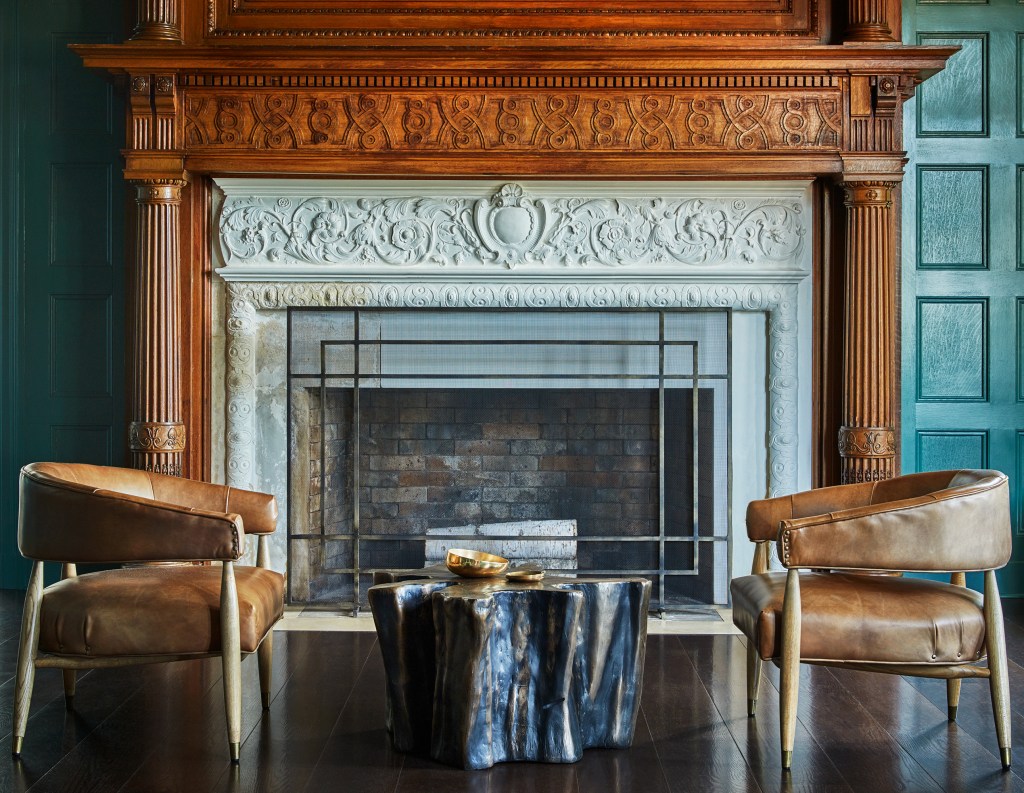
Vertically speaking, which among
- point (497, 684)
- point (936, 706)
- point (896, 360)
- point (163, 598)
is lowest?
point (936, 706)

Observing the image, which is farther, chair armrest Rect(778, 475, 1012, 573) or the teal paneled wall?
the teal paneled wall

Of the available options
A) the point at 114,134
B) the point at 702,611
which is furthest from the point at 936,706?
the point at 114,134

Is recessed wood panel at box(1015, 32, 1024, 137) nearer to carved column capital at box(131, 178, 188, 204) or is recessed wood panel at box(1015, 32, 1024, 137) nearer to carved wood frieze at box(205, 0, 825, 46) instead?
carved wood frieze at box(205, 0, 825, 46)

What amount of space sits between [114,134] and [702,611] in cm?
327

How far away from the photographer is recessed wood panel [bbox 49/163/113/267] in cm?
466

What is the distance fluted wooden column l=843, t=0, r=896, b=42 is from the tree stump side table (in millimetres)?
2607

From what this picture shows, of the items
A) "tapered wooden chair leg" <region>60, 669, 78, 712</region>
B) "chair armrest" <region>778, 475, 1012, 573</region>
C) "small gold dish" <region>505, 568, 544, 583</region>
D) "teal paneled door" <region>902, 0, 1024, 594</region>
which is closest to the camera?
"chair armrest" <region>778, 475, 1012, 573</region>

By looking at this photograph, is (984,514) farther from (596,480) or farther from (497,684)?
(596,480)

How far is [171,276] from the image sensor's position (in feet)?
14.0

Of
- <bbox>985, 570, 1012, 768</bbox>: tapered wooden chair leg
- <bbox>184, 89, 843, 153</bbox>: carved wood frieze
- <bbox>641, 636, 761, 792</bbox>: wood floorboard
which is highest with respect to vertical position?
<bbox>184, 89, 843, 153</bbox>: carved wood frieze

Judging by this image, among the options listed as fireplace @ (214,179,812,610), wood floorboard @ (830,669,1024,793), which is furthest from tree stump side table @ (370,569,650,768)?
fireplace @ (214,179,812,610)

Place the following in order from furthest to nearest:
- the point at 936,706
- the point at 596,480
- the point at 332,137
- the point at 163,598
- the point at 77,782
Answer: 1. the point at 596,480
2. the point at 332,137
3. the point at 936,706
4. the point at 163,598
5. the point at 77,782

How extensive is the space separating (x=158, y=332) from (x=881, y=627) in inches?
117

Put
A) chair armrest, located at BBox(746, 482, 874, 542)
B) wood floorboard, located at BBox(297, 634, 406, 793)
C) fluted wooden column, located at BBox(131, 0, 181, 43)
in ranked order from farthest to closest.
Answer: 1. fluted wooden column, located at BBox(131, 0, 181, 43)
2. chair armrest, located at BBox(746, 482, 874, 542)
3. wood floorboard, located at BBox(297, 634, 406, 793)
